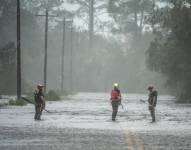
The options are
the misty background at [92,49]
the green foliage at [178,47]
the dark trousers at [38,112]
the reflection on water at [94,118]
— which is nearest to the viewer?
the reflection on water at [94,118]

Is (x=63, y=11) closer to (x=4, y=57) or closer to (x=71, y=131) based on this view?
(x=4, y=57)

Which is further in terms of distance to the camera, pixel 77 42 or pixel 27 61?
pixel 77 42

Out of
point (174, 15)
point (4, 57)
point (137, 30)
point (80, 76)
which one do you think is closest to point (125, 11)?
point (137, 30)

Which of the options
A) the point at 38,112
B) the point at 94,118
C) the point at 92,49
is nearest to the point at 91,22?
the point at 92,49

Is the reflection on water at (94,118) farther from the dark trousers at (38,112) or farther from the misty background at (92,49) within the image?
the misty background at (92,49)

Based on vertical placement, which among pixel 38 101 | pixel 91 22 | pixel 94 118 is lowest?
pixel 94 118

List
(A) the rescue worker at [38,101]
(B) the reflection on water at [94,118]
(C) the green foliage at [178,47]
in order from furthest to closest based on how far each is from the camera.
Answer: (C) the green foliage at [178,47], (A) the rescue worker at [38,101], (B) the reflection on water at [94,118]

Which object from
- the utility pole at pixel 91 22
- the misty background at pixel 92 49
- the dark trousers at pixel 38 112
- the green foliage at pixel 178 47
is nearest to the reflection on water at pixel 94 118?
the dark trousers at pixel 38 112

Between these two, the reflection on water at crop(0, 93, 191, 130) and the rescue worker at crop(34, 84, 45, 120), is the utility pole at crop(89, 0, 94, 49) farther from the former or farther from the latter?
the rescue worker at crop(34, 84, 45, 120)

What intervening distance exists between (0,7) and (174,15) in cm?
5060

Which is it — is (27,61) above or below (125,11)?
below

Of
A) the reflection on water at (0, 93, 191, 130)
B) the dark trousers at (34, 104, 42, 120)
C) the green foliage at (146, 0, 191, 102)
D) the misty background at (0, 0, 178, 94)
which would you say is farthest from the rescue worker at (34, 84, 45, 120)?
the misty background at (0, 0, 178, 94)

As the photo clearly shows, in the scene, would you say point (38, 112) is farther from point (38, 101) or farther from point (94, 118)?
point (94, 118)

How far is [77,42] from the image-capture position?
153 meters
